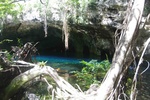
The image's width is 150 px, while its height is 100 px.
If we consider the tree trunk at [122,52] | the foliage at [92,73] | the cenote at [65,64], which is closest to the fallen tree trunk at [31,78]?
the tree trunk at [122,52]

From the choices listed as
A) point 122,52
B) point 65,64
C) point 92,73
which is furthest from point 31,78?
point 65,64

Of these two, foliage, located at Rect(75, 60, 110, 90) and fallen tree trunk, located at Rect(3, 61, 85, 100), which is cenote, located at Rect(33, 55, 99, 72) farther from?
fallen tree trunk, located at Rect(3, 61, 85, 100)

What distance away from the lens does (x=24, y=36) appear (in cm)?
1314

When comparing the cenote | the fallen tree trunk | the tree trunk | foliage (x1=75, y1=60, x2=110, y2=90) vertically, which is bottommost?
the cenote

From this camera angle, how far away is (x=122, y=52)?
2.49 metres

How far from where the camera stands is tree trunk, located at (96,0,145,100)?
8.02ft

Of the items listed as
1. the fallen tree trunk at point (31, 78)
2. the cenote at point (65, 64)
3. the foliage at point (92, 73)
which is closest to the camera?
the fallen tree trunk at point (31, 78)

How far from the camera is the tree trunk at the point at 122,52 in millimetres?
2443

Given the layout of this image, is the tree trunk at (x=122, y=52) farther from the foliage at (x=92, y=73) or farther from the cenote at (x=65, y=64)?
the cenote at (x=65, y=64)

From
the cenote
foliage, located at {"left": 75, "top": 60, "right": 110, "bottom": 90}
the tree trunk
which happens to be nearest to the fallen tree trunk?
the tree trunk

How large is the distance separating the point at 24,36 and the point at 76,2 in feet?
Answer: 16.8

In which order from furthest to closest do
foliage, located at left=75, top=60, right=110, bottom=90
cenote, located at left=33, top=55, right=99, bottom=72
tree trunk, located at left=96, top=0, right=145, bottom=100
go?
1. cenote, located at left=33, top=55, right=99, bottom=72
2. foliage, located at left=75, top=60, right=110, bottom=90
3. tree trunk, located at left=96, top=0, right=145, bottom=100

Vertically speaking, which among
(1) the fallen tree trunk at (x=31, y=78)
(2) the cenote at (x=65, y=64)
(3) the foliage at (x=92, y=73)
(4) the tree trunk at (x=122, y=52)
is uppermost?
(4) the tree trunk at (x=122, y=52)

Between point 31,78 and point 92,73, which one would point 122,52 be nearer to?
point 31,78
